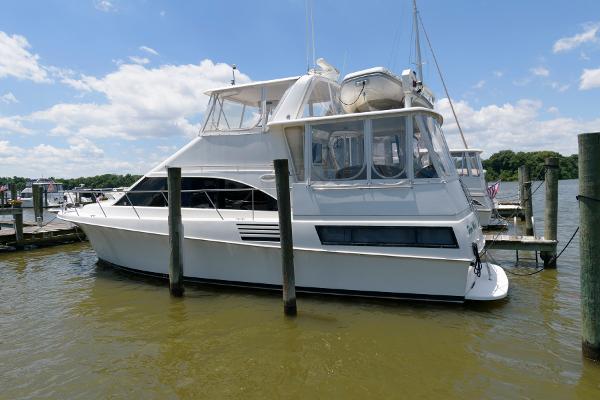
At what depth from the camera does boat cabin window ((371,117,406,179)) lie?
21.6 ft

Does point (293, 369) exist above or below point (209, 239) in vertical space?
below

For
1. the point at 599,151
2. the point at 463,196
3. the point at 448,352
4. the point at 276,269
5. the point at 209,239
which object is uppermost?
the point at 599,151

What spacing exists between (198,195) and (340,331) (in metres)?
3.93

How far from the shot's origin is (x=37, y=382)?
15.4 ft

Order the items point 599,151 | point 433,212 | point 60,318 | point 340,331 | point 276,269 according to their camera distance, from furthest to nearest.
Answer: point 276,269
point 60,318
point 433,212
point 340,331
point 599,151

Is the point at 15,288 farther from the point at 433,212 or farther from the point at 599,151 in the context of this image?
the point at 599,151

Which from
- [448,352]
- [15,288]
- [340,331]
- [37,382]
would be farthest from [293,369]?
[15,288]

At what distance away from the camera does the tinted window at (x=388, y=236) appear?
20.3ft

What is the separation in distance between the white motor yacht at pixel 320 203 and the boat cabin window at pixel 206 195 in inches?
0.9

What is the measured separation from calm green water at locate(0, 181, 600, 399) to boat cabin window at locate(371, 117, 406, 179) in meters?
2.18

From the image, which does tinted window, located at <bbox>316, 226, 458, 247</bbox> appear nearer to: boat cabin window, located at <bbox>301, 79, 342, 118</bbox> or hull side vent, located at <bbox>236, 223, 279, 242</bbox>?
hull side vent, located at <bbox>236, 223, 279, 242</bbox>

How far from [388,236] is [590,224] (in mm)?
2702

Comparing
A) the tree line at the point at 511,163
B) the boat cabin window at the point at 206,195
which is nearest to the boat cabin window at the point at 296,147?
the boat cabin window at the point at 206,195

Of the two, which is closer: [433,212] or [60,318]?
[433,212]
